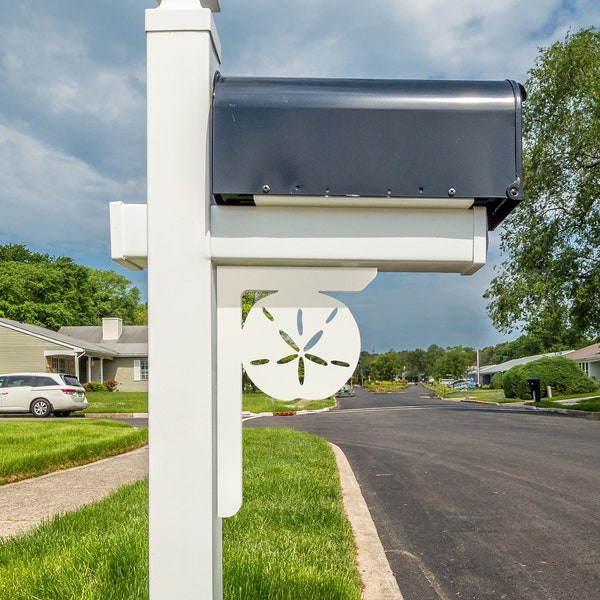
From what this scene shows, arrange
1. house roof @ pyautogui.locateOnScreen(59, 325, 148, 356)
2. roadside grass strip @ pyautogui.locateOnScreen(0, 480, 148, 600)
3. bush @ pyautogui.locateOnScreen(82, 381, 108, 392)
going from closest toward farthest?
1. roadside grass strip @ pyautogui.locateOnScreen(0, 480, 148, 600)
2. bush @ pyautogui.locateOnScreen(82, 381, 108, 392)
3. house roof @ pyautogui.locateOnScreen(59, 325, 148, 356)

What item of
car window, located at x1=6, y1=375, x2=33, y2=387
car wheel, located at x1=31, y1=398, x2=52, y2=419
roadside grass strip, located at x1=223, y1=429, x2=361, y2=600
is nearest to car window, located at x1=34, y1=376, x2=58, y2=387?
car window, located at x1=6, y1=375, x2=33, y2=387

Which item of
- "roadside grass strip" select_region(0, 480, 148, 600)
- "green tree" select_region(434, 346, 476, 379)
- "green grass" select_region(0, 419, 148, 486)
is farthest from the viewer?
"green tree" select_region(434, 346, 476, 379)

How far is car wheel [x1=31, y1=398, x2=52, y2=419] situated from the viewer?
60.3ft

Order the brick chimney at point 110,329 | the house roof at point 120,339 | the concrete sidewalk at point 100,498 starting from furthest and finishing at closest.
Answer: the brick chimney at point 110,329 < the house roof at point 120,339 < the concrete sidewalk at point 100,498

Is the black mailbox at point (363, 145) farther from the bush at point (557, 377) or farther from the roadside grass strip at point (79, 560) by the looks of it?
the bush at point (557, 377)

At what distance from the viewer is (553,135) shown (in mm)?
19781

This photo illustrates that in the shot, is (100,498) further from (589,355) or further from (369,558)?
(589,355)

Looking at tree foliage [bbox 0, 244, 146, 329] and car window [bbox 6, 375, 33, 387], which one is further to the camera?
tree foliage [bbox 0, 244, 146, 329]

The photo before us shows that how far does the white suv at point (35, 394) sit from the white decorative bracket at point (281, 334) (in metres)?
18.9

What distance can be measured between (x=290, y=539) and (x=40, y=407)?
16.8 metres

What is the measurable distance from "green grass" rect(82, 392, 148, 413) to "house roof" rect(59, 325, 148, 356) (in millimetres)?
8404

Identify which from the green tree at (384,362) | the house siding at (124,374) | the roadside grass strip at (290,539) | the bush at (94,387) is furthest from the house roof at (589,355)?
the roadside grass strip at (290,539)

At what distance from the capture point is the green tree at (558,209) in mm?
19234

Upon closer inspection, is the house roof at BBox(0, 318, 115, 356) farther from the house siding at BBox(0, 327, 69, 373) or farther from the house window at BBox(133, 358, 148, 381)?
the house window at BBox(133, 358, 148, 381)
